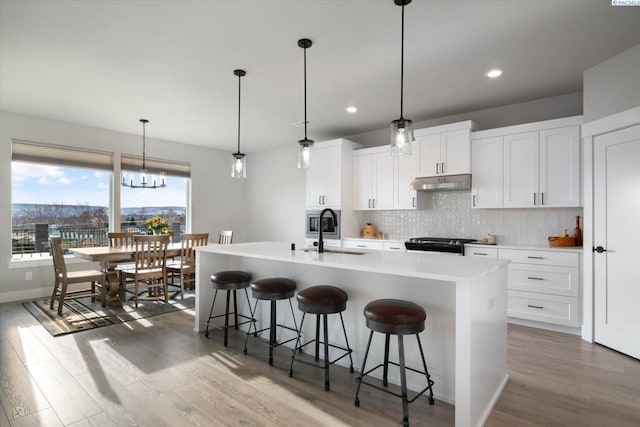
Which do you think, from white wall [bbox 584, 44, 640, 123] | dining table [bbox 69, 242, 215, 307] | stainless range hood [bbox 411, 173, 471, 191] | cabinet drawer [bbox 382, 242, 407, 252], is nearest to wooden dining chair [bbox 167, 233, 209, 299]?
dining table [bbox 69, 242, 215, 307]

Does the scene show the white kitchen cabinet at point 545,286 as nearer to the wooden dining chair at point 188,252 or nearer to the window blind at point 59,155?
the wooden dining chair at point 188,252

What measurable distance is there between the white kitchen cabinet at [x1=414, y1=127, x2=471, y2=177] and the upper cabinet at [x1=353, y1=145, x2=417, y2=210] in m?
0.19

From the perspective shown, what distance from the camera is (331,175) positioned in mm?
5402

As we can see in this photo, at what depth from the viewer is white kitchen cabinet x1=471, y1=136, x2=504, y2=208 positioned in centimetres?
412

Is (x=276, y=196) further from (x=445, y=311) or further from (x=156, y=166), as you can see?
(x=445, y=311)

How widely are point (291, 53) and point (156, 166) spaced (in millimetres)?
4282

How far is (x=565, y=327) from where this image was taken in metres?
3.59

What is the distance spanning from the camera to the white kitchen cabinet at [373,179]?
16.6 ft

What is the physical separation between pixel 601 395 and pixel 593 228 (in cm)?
169

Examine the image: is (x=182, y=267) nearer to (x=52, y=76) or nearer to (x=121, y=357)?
(x=121, y=357)

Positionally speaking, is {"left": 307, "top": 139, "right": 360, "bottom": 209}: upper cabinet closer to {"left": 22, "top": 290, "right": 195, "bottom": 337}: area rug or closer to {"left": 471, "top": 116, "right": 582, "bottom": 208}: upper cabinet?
{"left": 471, "top": 116, "right": 582, "bottom": 208}: upper cabinet

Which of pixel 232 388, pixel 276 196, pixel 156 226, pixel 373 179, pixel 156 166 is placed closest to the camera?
pixel 232 388

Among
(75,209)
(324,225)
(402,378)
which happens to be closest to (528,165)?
(324,225)

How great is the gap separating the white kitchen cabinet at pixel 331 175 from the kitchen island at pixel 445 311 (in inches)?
97.1
